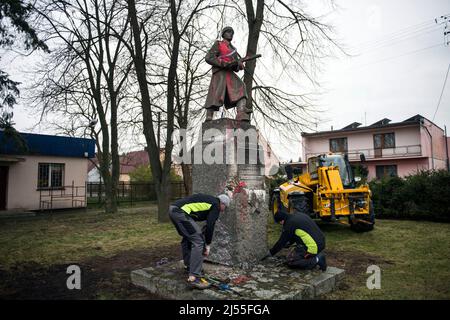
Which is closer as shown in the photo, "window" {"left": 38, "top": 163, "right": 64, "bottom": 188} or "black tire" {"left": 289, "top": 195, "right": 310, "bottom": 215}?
"black tire" {"left": 289, "top": 195, "right": 310, "bottom": 215}

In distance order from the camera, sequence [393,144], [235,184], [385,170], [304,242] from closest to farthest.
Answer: [304,242] → [235,184] → [393,144] → [385,170]

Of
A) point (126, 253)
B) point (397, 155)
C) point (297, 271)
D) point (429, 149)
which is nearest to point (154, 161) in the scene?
point (126, 253)

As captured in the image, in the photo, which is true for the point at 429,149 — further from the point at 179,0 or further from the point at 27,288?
the point at 27,288

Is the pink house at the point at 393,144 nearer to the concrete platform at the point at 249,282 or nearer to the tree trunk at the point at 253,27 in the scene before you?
the tree trunk at the point at 253,27

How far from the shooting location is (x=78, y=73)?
14070 mm

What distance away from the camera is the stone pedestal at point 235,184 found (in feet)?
17.3

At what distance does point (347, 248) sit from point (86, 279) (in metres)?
5.62

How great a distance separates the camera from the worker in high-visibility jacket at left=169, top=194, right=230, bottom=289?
14.1 ft

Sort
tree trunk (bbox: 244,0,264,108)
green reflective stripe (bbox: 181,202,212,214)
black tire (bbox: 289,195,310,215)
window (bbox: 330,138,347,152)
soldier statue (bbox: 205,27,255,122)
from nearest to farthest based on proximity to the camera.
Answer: green reflective stripe (bbox: 181,202,212,214)
soldier statue (bbox: 205,27,255,122)
black tire (bbox: 289,195,310,215)
tree trunk (bbox: 244,0,264,108)
window (bbox: 330,138,347,152)

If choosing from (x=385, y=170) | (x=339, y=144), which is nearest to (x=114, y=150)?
(x=339, y=144)

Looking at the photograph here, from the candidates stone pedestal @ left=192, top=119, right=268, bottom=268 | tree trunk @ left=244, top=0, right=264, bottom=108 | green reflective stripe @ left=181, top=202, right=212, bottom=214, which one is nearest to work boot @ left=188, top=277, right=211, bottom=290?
green reflective stripe @ left=181, top=202, right=212, bottom=214

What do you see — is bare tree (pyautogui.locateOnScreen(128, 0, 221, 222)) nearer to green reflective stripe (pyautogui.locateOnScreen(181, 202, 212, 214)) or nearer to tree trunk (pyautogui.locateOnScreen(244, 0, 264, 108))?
tree trunk (pyautogui.locateOnScreen(244, 0, 264, 108))

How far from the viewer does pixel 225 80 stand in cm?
598

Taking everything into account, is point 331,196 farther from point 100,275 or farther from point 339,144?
point 339,144
